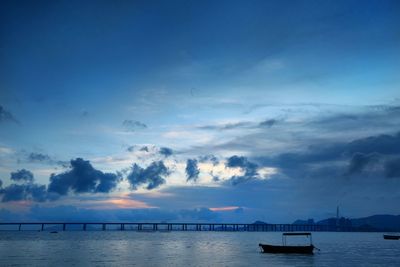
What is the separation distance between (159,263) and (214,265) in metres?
11.0

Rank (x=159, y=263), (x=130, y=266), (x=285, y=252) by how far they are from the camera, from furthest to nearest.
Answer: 1. (x=285, y=252)
2. (x=159, y=263)
3. (x=130, y=266)

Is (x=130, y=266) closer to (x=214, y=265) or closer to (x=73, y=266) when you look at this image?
(x=73, y=266)

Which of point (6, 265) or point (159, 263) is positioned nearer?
point (6, 265)

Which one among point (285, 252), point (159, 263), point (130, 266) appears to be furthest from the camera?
point (285, 252)

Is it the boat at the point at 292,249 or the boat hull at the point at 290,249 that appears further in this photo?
the boat hull at the point at 290,249

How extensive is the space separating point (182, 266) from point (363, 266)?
1284 inches

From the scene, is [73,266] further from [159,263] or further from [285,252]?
[285,252]

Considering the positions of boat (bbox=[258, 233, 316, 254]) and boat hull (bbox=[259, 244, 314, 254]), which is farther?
boat hull (bbox=[259, 244, 314, 254])

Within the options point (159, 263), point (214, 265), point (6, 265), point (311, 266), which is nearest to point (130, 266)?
point (159, 263)

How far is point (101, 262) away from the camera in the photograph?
82438 mm

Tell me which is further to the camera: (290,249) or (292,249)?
(290,249)

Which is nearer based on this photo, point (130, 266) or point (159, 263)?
point (130, 266)

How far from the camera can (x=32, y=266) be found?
245 feet

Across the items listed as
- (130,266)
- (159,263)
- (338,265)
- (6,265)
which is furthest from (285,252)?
(6,265)
